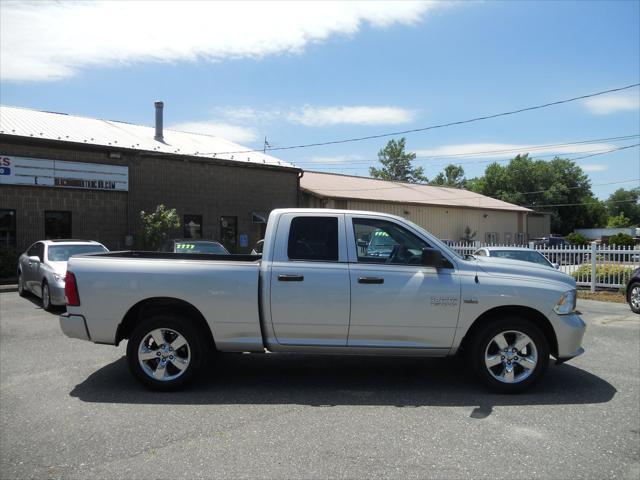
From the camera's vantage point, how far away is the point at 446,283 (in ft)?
17.8

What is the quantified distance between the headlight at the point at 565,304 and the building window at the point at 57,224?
18976mm

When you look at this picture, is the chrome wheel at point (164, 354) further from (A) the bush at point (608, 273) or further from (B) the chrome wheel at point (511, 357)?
(A) the bush at point (608, 273)

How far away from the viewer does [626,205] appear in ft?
364

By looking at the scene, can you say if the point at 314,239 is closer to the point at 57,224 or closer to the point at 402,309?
Answer: the point at 402,309

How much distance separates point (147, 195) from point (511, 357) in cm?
1956

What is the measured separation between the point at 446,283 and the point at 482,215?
1480 inches

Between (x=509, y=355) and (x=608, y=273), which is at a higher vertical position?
(x=509, y=355)

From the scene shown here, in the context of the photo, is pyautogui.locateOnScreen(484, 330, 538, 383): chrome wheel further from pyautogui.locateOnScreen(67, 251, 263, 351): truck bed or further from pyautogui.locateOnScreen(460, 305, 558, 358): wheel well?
pyautogui.locateOnScreen(67, 251, 263, 351): truck bed

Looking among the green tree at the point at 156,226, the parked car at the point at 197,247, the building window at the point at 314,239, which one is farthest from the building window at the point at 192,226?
the building window at the point at 314,239

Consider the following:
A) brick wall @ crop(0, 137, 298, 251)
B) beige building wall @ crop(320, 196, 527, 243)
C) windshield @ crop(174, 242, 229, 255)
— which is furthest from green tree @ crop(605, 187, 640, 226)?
windshield @ crop(174, 242, 229, 255)

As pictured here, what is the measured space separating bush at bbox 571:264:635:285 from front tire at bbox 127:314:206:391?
14326 mm

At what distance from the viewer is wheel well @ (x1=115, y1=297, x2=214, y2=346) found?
18.2 ft

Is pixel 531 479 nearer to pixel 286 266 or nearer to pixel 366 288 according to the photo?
pixel 366 288

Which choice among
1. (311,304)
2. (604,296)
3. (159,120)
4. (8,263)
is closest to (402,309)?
(311,304)
